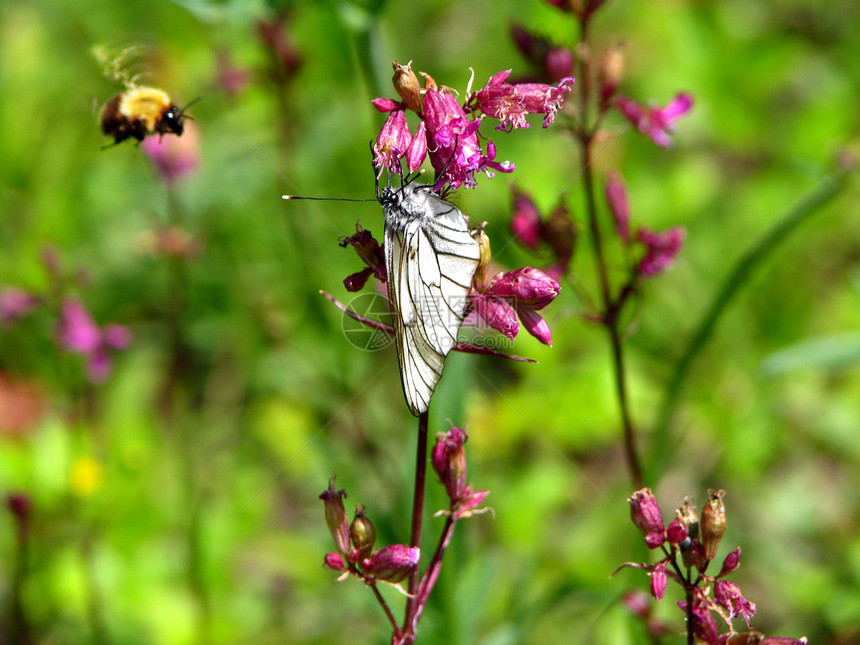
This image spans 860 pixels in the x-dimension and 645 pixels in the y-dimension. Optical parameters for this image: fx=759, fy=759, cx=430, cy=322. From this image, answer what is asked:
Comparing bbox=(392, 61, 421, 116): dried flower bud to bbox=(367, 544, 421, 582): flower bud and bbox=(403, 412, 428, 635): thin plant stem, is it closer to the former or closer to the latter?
bbox=(403, 412, 428, 635): thin plant stem

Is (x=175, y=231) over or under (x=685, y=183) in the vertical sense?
under

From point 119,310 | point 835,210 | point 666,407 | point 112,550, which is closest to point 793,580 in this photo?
point 666,407

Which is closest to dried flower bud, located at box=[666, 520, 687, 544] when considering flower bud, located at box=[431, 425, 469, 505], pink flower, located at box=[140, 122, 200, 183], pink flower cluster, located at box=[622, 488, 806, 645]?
pink flower cluster, located at box=[622, 488, 806, 645]

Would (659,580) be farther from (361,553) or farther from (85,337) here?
(85,337)

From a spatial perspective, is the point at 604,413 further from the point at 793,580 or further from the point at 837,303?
the point at 837,303

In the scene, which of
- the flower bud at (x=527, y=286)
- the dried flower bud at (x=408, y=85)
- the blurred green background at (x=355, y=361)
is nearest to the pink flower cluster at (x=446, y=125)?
the dried flower bud at (x=408, y=85)

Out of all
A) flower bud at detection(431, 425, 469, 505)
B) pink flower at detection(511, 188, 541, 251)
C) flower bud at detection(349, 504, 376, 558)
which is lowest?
flower bud at detection(349, 504, 376, 558)

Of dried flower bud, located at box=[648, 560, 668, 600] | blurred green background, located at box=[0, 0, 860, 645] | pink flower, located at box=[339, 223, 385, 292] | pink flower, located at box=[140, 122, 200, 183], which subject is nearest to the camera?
dried flower bud, located at box=[648, 560, 668, 600]
